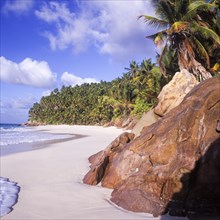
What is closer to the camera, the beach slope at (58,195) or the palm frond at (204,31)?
the beach slope at (58,195)

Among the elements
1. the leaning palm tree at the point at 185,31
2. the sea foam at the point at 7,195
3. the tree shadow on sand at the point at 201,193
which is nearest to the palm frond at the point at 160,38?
the leaning palm tree at the point at 185,31

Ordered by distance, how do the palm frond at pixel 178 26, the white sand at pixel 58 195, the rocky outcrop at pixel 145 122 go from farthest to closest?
1. the palm frond at pixel 178 26
2. the rocky outcrop at pixel 145 122
3. the white sand at pixel 58 195

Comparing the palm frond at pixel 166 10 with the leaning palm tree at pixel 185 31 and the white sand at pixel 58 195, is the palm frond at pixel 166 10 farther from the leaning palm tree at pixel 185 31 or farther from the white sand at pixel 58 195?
the white sand at pixel 58 195

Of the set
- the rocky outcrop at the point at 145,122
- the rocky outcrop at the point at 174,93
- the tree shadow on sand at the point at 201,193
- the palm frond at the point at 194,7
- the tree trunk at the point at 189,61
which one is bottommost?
the tree shadow on sand at the point at 201,193

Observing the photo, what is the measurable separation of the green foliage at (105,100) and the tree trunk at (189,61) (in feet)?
31.0

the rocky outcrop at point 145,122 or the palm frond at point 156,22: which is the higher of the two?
the palm frond at point 156,22

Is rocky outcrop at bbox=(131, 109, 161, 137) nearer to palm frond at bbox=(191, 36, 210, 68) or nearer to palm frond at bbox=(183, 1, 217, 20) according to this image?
palm frond at bbox=(191, 36, 210, 68)

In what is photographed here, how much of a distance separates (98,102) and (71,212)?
6837 centimetres

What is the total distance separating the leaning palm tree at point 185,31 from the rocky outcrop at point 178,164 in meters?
12.4

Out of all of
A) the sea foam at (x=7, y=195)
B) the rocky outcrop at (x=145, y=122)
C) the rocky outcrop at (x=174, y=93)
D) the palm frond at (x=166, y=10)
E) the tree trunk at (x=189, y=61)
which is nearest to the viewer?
the sea foam at (x=7, y=195)

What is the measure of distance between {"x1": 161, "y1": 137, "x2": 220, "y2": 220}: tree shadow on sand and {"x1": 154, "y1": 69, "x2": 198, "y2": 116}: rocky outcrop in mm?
6012

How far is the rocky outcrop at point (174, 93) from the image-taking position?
1212 centimetres

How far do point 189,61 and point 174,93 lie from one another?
774 centimetres

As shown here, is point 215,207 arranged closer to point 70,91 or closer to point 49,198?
point 49,198
